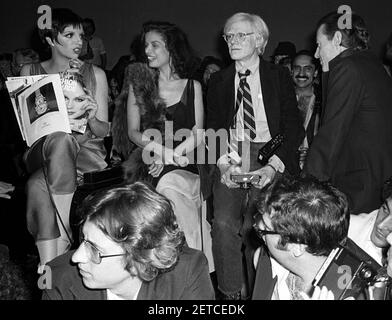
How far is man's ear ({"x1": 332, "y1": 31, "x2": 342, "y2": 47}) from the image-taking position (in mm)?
2721

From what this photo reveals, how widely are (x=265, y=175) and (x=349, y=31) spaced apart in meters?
0.88

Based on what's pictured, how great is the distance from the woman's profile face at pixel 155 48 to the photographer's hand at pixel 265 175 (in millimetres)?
923

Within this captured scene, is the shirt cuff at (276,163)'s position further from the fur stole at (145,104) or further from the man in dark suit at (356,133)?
the fur stole at (145,104)

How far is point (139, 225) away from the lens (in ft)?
5.62

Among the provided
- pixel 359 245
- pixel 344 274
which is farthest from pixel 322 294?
pixel 359 245

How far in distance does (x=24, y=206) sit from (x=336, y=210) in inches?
81.5

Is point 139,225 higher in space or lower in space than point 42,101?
lower

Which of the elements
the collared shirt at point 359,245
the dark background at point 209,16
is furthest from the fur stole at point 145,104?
the dark background at point 209,16

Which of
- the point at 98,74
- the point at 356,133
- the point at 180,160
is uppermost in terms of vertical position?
the point at 98,74

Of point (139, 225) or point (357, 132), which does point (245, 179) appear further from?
point (139, 225)

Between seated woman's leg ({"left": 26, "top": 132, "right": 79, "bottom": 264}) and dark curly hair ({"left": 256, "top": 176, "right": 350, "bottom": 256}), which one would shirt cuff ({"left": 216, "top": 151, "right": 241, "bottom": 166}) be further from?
dark curly hair ({"left": 256, "top": 176, "right": 350, "bottom": 256})

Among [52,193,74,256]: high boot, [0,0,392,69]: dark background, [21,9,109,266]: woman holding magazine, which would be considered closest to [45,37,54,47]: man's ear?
[21,9,109,266]: woman holding magazine

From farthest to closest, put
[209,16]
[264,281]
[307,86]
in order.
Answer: [209,16] < [307,86] < [264,281]

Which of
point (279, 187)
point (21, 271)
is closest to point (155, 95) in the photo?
point (21, 271)
